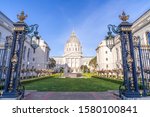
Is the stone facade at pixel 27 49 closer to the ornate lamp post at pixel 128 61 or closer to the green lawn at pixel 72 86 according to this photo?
the green lawn at pixel 72 86

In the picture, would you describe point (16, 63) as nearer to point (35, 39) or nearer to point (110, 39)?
point (35, 39)

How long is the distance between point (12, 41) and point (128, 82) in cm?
636


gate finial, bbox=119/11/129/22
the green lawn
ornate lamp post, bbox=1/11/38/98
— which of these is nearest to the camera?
ornate lamp post, bbox=1/11/38/98

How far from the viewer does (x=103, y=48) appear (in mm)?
66438

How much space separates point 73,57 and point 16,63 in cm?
9774

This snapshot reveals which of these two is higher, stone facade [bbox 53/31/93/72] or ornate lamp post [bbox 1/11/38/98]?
stone facade [bbox 53/31/93/72]

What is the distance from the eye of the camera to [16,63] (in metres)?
6.53

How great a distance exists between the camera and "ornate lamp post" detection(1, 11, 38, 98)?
6.19 meters

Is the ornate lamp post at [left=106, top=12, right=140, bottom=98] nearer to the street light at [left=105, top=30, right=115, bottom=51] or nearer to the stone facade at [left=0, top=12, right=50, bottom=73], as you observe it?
the street light at [left=105, top=30, right=115, bottom=51]

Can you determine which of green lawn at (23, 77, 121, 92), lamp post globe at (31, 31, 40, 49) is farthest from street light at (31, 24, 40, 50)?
green lawn at (23, 77, 121, 92)

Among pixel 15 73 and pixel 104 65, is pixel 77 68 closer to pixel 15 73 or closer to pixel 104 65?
A: pixel 104 65

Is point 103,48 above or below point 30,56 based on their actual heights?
above

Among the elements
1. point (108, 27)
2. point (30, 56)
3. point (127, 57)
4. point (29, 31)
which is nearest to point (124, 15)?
point (108, 27)

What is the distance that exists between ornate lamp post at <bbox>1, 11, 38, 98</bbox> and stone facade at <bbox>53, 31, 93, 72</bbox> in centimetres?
9086
